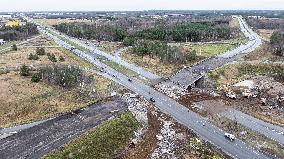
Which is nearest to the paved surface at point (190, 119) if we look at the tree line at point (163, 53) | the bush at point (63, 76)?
the bush at point (63, 76)

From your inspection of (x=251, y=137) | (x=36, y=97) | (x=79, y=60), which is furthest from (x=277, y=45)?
(x=36, y=97)

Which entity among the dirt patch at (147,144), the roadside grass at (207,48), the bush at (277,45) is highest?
the bush at (277,45)

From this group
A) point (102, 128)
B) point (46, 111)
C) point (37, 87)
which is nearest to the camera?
point (102, 128)

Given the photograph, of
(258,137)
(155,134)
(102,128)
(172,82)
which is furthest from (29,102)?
(258,137)

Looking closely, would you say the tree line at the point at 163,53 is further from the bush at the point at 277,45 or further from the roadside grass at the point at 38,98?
the bush at the point at 277,45

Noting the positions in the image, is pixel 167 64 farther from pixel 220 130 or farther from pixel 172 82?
pixel 220 130

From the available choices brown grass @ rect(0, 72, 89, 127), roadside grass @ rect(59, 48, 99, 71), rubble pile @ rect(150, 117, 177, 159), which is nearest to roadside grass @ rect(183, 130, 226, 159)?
rubble pile @ rect(150, 117, 177, 159)

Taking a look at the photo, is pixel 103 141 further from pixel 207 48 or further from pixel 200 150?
pixel 207 48
